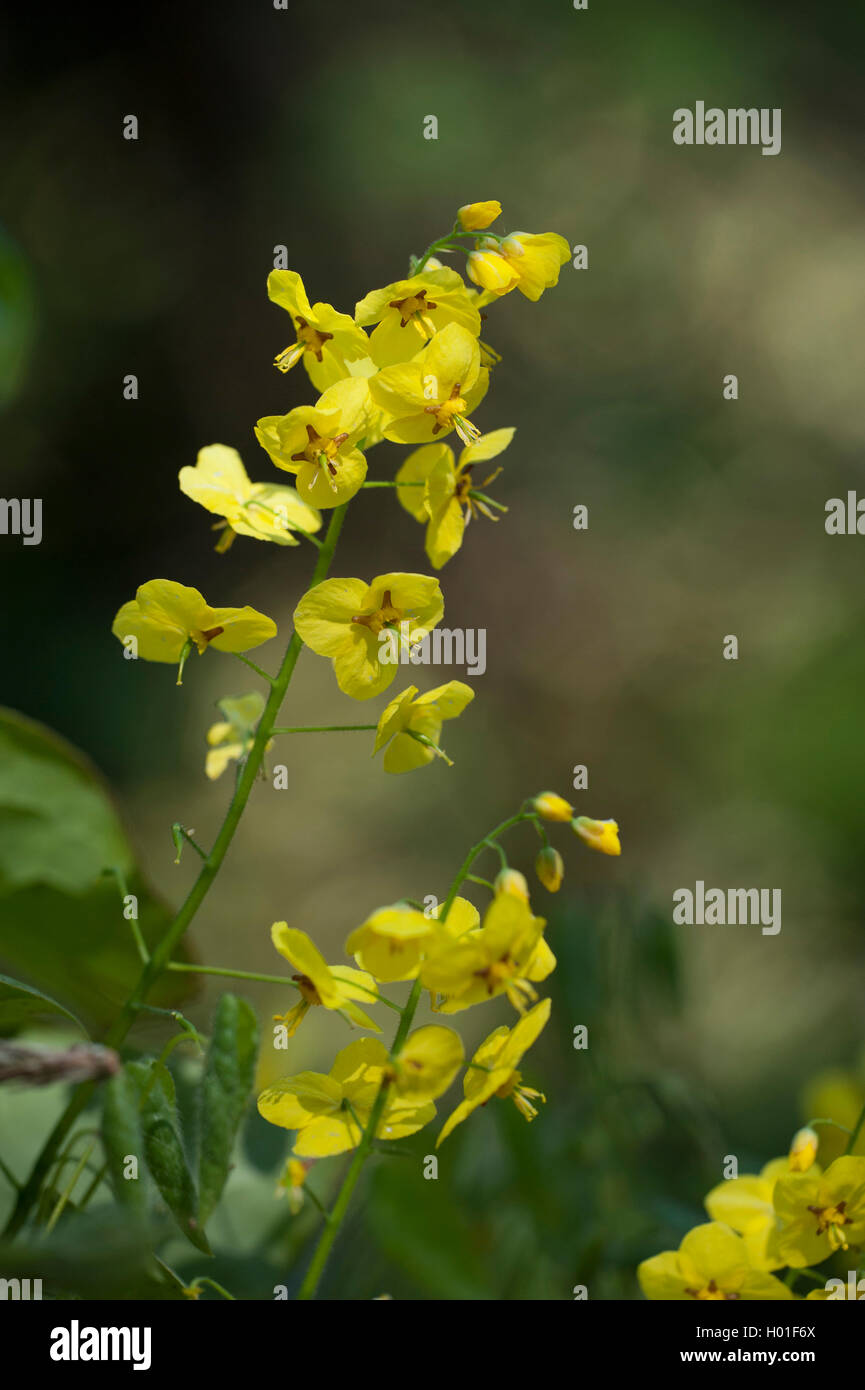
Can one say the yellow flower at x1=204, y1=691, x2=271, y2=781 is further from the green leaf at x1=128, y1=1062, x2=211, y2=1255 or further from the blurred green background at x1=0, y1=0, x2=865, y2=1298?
the blurred green background at x1=0, y1=0, x2=865, y2=1298

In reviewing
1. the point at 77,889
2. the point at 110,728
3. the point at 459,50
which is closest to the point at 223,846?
the point at 77,889

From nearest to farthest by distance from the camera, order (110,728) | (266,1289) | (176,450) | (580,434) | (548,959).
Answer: (548,959) → (266,1289) → (110,728) → (176,450) → (580,434)

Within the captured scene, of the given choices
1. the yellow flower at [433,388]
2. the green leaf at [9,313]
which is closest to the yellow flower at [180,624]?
the yellow flower at [433,388]

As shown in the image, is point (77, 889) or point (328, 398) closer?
point (328, 398)

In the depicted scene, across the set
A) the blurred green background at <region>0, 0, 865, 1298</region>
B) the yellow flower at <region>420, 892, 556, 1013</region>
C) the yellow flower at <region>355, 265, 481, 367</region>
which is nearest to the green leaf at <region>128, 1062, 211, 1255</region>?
the yellow flower at <region>420, 892, 556, 1013</region>

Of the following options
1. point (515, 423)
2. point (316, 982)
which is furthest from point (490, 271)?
point (515, 423)

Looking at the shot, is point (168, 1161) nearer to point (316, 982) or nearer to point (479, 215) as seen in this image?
point (316, 982)

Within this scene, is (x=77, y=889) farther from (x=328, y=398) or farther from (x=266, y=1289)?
(x=328, y=398)
